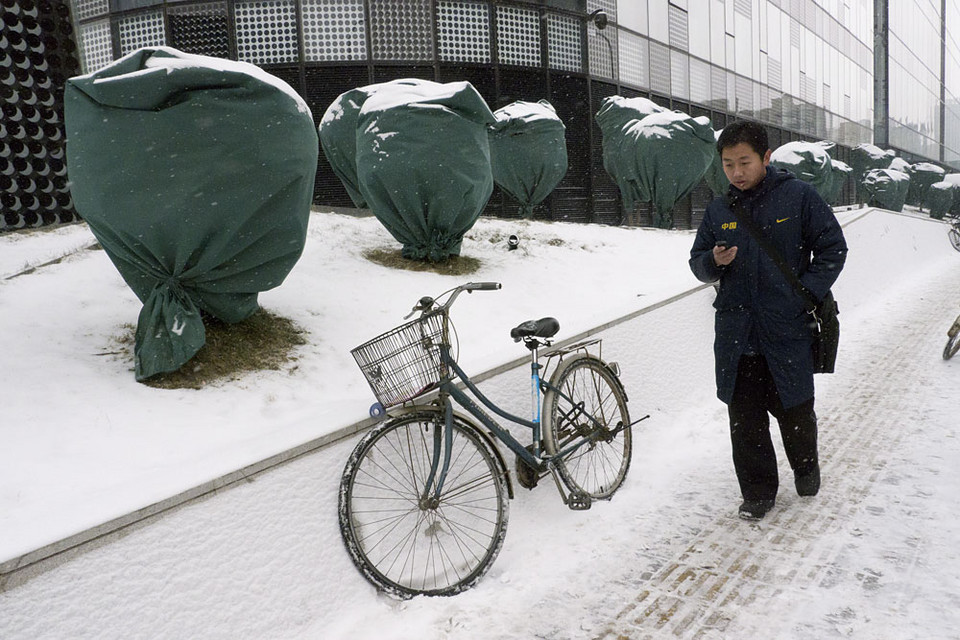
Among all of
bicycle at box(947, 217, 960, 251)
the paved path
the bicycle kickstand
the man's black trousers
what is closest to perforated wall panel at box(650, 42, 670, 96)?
bicycle at box(947, 217, 960, 251)

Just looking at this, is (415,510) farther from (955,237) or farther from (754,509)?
(955,237)

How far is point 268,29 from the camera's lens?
14.4 meters

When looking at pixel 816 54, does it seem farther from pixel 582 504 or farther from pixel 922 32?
pixel 582 504

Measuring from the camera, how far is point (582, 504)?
386 cm

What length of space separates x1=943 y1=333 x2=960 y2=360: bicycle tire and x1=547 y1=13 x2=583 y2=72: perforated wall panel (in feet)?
36.9

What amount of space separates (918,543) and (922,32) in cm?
5993

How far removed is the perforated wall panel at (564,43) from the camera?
16.2 meters

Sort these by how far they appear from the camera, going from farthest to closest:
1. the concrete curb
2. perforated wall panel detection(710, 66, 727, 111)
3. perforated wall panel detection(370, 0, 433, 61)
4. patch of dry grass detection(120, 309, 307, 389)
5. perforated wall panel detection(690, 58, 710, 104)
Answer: perforated wall panel detection(710, 66, 727, 111) < perforated wall panel detection(690, 58, 710, 104) < perforated wall panel detection(370, 0, 433, 61) < patch of dry grass detection(120, 309, 307, 389) < the concrete curb

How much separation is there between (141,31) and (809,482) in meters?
15.3

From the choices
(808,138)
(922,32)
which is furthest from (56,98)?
(922,32)

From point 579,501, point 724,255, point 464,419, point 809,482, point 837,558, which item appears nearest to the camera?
point 464,419

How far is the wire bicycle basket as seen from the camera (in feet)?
10.5

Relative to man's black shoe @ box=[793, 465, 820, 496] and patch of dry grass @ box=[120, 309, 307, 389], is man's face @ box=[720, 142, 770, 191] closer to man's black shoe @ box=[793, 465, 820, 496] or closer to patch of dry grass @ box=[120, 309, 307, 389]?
man's black shoe @ box=[793, 465, 820, 496]

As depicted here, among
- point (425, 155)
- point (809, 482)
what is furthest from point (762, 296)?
point (425, 155)
